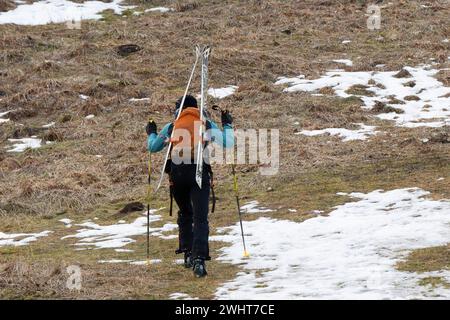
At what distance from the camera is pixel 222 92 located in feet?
72.8

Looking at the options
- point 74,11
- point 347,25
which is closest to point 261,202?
point 347,25

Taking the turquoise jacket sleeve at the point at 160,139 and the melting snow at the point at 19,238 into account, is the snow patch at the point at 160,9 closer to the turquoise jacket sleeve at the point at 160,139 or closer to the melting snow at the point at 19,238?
the melting snow at the point at 19,238

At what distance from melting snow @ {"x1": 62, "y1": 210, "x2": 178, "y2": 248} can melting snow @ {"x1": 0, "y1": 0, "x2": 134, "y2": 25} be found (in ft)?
64.3

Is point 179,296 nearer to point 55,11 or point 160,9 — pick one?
point 55,11

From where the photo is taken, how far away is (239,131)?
18.4 metres

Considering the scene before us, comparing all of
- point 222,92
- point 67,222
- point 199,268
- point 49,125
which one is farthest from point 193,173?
point 222,92

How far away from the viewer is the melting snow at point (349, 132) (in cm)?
1744

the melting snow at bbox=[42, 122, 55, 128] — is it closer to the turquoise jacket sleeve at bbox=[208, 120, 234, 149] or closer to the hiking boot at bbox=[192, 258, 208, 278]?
the turquoise jacket sleeve at bbox=[208, 120, 234, 149]

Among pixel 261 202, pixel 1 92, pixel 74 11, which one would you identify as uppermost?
pixel 74 11

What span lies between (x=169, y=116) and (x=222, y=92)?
107 inches

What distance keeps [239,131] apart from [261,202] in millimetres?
5121

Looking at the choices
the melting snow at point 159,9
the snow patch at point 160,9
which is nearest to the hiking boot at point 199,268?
the snow patch at point 160,9

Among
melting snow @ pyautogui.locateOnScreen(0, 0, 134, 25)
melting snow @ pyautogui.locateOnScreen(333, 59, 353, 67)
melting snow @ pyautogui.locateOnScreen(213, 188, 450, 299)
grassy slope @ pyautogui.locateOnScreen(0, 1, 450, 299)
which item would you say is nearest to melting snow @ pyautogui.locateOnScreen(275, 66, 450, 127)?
grassy slope @ pyautogui.locateOnScreen(0, 1, 450, 299)
